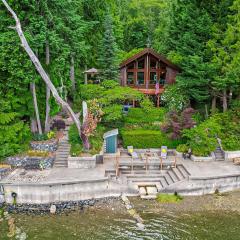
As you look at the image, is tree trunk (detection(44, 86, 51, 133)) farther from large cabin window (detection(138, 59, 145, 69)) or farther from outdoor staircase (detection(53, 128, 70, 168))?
large cabin window (detection(138, 59, 145, 69))

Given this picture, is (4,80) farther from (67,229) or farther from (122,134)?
(67,229)

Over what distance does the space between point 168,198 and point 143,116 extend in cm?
888

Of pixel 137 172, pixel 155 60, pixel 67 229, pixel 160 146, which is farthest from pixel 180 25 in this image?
pixel 67 229

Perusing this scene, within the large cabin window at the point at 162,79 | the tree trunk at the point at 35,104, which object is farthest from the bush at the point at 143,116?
the tree trunk at the point at 35,104

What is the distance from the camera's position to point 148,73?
3011 centimetres

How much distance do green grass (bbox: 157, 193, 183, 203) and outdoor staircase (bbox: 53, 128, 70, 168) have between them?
256 inches

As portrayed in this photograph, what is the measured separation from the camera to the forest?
2202 centimetres

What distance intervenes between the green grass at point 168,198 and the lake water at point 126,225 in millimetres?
1046

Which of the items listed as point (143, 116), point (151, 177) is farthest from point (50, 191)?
point (143, 116)

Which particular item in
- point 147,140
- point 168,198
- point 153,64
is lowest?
point 168,198

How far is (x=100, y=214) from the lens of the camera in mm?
18141

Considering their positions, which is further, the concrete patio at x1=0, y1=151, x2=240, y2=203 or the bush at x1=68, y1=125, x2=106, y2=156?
the bush at x1=68, y1=125, x2=106, y2=156

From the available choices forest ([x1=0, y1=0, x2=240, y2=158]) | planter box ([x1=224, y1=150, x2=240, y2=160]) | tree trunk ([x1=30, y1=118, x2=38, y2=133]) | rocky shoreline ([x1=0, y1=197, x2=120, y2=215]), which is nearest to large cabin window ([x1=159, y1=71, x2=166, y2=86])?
forest ([x1=0, y1=0, x2=240, y2=158])

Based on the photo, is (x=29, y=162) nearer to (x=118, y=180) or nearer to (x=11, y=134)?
(x=11, y=134)
